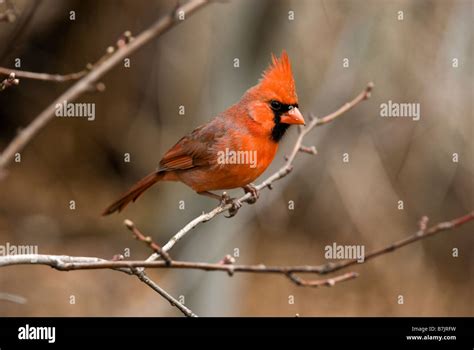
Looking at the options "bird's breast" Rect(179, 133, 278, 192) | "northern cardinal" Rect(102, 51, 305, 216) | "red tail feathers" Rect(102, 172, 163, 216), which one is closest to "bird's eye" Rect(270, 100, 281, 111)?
"northern cardinal" Rect(102, 51, 305, 216)

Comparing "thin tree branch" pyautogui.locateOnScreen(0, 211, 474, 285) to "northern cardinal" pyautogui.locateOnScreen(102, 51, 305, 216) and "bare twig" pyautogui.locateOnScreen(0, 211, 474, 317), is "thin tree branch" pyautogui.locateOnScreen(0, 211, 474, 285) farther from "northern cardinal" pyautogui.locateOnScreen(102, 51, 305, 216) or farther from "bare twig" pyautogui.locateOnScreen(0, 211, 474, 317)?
"northern cardinal" pyautogui.locateOnScreen(102, 51, 305, 216)

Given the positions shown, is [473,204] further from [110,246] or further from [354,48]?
[110,246]

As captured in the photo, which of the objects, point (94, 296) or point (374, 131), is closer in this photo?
point (374, 131)

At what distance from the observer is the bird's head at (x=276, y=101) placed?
416 cm

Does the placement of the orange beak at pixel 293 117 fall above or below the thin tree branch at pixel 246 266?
above

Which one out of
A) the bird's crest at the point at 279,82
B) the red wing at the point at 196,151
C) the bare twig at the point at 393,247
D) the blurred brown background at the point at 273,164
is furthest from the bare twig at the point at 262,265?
the blurred brown background at the point at 273,164

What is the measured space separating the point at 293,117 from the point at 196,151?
29.1 inches

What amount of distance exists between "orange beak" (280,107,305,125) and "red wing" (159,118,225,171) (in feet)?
1.61

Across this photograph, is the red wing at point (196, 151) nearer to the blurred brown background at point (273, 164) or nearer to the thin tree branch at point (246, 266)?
the thin tree branch at point (246, 266)

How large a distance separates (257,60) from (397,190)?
7.24 ft

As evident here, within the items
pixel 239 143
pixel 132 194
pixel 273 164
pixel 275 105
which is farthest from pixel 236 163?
pixel 273 164

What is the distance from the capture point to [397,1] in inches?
286

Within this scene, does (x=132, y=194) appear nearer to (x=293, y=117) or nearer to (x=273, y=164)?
(x=293, y=117)

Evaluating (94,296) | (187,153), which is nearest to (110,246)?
(94,296)
